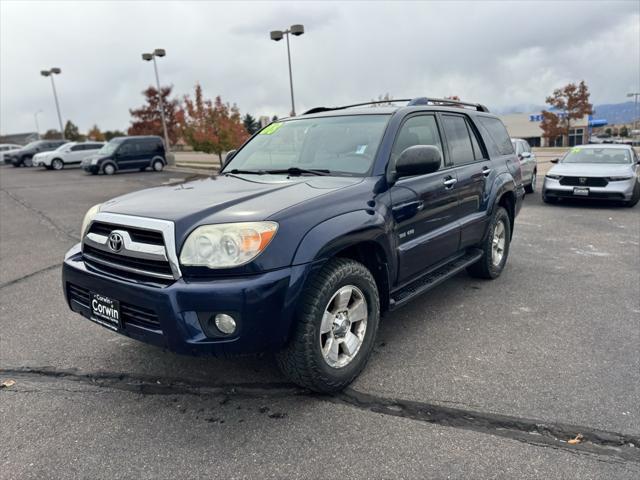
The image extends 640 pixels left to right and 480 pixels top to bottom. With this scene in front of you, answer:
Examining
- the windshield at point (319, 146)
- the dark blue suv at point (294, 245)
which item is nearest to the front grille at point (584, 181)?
the dark blue suv at point (294, 245)

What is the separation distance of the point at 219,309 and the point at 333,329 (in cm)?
80

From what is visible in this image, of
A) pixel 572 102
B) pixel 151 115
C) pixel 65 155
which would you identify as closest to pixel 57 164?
pixel 65 155

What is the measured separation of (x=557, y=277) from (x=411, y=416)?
3.50 meters

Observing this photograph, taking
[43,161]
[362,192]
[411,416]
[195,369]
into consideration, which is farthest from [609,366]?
[43,161]

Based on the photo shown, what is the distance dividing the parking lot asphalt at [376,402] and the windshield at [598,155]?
24.2 ft

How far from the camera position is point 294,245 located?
275 cm

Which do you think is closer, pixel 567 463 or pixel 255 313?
pixel 567 463

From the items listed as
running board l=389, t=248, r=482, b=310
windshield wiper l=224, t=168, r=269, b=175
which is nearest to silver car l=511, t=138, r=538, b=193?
running board l=389, t=248, r=482, b=310

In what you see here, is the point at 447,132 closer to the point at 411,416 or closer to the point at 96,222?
the point at 411,416

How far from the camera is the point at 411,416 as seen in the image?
9.54 ft

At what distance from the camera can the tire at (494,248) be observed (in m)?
5.27

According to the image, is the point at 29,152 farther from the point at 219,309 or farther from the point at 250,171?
the point at 219,309

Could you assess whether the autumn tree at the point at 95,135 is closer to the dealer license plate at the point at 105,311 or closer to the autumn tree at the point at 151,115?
the autumn tree at the point at 151,115

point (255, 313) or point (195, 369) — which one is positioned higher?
point (255, 313)
